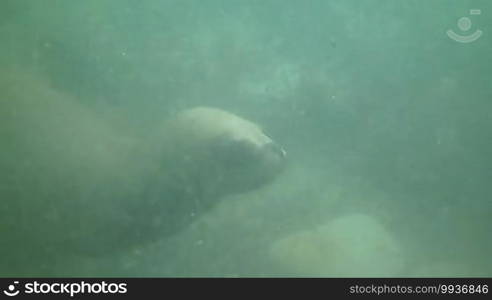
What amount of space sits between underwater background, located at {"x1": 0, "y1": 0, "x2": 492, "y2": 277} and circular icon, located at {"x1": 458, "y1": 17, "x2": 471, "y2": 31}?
11 mm

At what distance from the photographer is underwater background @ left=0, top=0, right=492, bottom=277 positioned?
117 inches

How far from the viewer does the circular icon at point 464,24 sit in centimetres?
351

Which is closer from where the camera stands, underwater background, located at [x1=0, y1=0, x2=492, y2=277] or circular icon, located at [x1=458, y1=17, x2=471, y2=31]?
underwater background, located at [x1=0, y1=0, x2=492, y2=277]

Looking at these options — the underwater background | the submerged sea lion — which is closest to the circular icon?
the underwater background

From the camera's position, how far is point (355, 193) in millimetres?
3227

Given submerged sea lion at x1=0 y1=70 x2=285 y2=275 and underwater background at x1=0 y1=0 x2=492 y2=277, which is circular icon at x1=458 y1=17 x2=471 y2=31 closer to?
underwater background at x1=0 y1=0 x2=492 y2=277

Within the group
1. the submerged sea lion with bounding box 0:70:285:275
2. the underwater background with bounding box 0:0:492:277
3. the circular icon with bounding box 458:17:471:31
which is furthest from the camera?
the circular icon with bounding box 458:17:471:31

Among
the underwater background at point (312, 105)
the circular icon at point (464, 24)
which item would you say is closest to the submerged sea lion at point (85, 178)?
the underwater background at point (312, 105)

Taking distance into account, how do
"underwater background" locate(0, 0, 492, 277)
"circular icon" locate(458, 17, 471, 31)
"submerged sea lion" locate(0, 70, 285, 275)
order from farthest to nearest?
"circular icon" locate(458, 17, 471, 31) < "underwater background" locate(0, 0, 492, 277) < "submerged sea lion" locate(0, 70, 285, 275)

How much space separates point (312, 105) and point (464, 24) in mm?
1208

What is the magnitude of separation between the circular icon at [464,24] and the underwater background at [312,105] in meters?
0.01

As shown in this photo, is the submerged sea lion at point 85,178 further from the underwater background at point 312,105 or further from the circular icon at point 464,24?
the circular icon at point 464,24

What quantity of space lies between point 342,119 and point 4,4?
233 centimetres

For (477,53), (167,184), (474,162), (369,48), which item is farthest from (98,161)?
(477,53)
